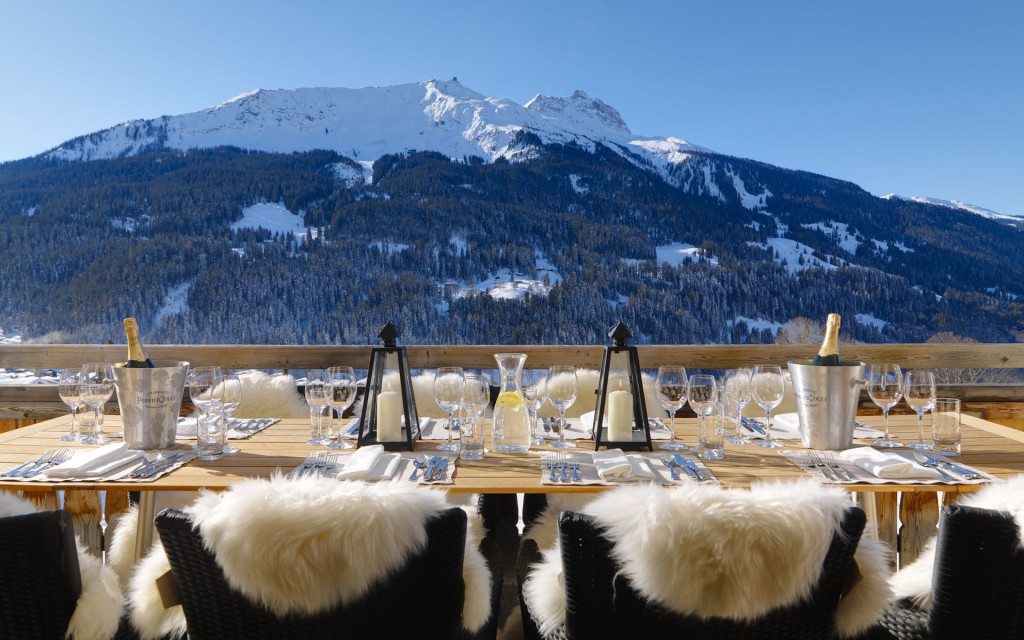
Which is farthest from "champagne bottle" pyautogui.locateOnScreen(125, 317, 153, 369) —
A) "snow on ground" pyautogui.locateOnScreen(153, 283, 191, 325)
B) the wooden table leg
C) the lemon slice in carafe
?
"snow on ground" pyautogui.locateOnScreen(153, 283, 191, 325)

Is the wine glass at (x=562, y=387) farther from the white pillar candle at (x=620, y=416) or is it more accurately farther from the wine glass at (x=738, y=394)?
the wine glass at (x=738, y=394)

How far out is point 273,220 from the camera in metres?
6.71

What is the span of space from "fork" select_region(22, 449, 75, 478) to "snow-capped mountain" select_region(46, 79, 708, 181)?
7.25m

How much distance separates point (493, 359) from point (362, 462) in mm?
1355

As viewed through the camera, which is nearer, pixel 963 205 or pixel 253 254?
pixel 253 254

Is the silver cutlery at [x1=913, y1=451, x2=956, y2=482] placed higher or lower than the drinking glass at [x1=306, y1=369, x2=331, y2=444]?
lower

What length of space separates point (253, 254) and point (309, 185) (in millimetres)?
1478

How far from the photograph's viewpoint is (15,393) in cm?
264

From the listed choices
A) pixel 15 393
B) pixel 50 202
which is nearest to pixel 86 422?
pixel 15 393

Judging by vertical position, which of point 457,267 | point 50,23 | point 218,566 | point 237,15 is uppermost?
point 237,15

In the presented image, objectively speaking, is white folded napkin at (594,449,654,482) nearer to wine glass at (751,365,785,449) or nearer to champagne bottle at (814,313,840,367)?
wine glass at (751,365,785,449)

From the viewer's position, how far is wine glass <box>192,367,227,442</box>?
1457 mm

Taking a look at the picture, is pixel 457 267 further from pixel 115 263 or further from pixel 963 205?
pixel 963 205

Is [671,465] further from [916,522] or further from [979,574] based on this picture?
[916,522]
